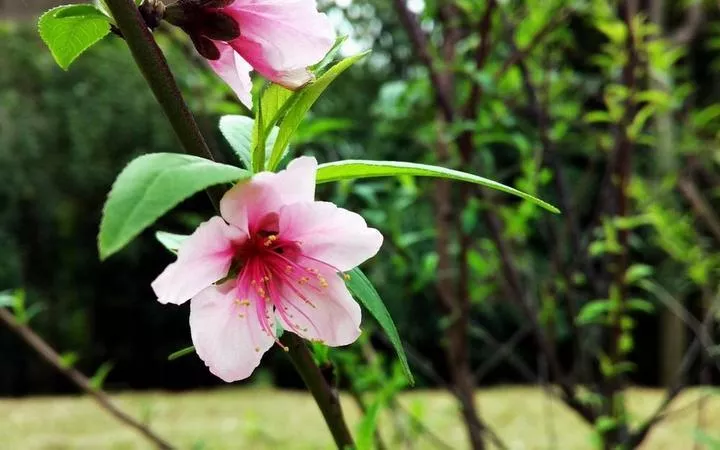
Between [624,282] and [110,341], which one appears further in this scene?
[110,341]

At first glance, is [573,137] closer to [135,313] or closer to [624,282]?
[624,282]

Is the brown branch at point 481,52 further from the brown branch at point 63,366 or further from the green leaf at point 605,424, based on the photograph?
the brown branch at point 63,366

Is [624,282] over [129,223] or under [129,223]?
under

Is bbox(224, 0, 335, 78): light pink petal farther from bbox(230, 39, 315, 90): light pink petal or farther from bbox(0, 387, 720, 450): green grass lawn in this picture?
bbox(0, 387, 720, 450): green grass lawn

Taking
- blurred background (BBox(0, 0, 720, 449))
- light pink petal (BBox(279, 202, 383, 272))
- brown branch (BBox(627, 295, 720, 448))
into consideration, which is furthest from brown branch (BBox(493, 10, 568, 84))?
light pink petal (BBox(279, 202, 383, 272))

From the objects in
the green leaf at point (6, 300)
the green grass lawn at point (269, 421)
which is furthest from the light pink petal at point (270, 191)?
the green grass lawn at point (269, 421)

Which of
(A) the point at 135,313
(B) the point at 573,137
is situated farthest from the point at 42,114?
(B) the point at 573,137
